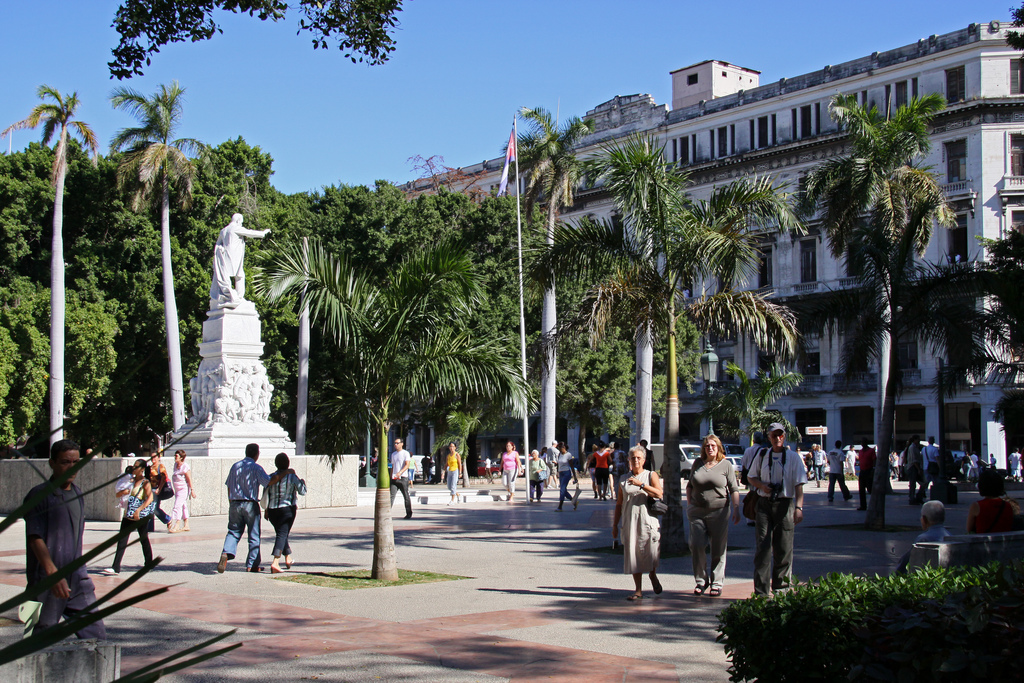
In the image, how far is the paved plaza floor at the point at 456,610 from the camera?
7.21 meters

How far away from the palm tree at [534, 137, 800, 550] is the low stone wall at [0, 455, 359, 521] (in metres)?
9.35

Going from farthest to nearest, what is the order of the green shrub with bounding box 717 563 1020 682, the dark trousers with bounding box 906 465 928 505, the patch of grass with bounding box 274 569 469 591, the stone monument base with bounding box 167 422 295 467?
the dark trousers with bounding box 906 465 928 505
the stone monument base with bounding box 167 422 295 467
the patch of grass with bounding box 274 569 469 591
the green shrub with bounding box 717 563 1020 682

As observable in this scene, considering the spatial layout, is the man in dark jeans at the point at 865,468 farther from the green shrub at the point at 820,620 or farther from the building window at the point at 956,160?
the building window at the point at 956,160

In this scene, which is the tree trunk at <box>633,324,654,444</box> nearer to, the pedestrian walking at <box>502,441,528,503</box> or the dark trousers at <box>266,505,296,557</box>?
the pedestrian walking at <box>502,441,528,503</box>

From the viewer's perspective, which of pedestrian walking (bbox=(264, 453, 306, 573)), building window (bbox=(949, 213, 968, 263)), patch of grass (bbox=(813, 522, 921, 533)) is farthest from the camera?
building window (bbox=(949, 213, 968, 263))

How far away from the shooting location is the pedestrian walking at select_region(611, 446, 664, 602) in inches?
395

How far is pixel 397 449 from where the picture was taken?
20984 mm

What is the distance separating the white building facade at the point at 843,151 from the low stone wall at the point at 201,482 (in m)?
25.5

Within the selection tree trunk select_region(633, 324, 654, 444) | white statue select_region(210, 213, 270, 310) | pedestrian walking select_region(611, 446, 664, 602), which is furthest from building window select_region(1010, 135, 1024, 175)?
pedestrian walking select_region(611, 446, 664, 602)

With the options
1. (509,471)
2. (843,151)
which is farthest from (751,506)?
(843,151)

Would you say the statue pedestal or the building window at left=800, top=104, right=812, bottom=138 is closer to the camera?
the statue pedestal

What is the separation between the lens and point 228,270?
25.3 m

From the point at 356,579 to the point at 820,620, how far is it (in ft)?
25.8

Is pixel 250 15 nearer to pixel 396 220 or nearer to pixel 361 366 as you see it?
pixel 361 366
